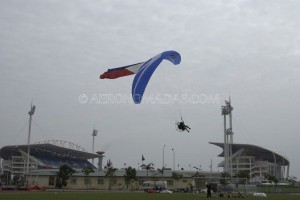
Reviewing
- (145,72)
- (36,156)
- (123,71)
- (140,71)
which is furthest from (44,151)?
(145,72)

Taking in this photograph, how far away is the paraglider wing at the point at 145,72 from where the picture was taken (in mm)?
28428

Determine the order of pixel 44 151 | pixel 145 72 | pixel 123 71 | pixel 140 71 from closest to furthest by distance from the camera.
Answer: pixel 145 72, pixel 140 71, pixel 123 71, pixel 44 151

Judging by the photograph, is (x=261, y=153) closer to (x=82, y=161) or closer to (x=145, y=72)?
(x=82, y=161)

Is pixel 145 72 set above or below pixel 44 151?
above

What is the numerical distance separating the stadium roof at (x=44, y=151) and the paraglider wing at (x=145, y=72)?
5415 inches

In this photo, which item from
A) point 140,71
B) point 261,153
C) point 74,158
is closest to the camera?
point 140,71

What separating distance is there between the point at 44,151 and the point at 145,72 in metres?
150

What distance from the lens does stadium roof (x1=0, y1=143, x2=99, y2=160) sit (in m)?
164

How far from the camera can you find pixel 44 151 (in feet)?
559

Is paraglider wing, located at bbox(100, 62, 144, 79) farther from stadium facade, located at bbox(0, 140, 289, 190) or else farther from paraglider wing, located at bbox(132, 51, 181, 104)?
stadium facade, located at bbox(0, 140, 289, 190)

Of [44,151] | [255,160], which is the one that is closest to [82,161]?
[44,151]

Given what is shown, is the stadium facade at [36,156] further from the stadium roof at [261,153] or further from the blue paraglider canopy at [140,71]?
the blue paraglider canopy at [140,71]

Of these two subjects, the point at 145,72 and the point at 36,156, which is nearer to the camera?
the point at 145,72

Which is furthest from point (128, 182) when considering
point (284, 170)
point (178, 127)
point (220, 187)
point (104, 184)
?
point (284, 170)
